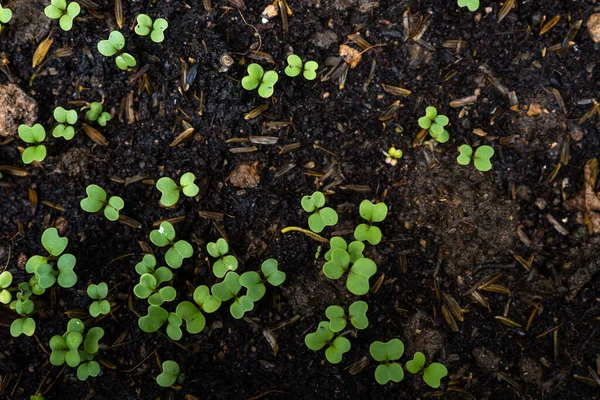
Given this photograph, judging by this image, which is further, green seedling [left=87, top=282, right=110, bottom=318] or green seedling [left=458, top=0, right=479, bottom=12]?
green seedling [left=458, top=0, right=479, bottom=12]

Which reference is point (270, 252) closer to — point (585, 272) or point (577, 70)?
point (585, 272)

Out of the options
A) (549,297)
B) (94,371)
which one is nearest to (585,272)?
(549,297)

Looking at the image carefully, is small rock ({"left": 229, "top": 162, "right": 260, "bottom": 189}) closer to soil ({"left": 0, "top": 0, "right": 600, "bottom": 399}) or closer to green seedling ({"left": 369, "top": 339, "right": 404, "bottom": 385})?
soil ({"left": 0, "top": 0, "right": 600, "bottom": 399})

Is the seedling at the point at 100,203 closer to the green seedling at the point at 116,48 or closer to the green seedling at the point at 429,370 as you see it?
the green seedling at the point at 116,48

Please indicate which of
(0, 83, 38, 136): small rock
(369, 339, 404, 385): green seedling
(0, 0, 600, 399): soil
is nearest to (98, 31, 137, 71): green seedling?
(0, 0, 600, 399): soil

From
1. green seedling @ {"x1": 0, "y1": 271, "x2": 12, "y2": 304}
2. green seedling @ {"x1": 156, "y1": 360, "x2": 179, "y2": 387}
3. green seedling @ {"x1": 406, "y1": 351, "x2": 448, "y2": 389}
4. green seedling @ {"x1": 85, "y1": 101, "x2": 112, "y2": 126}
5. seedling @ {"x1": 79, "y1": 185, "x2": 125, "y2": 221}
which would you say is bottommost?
green seedling @ {"x1": 156, "y1": 360, "x2": 179, "y2": 387}

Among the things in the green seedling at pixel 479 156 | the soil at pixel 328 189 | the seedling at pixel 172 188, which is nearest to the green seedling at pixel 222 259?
the soil at pixel 328 189
